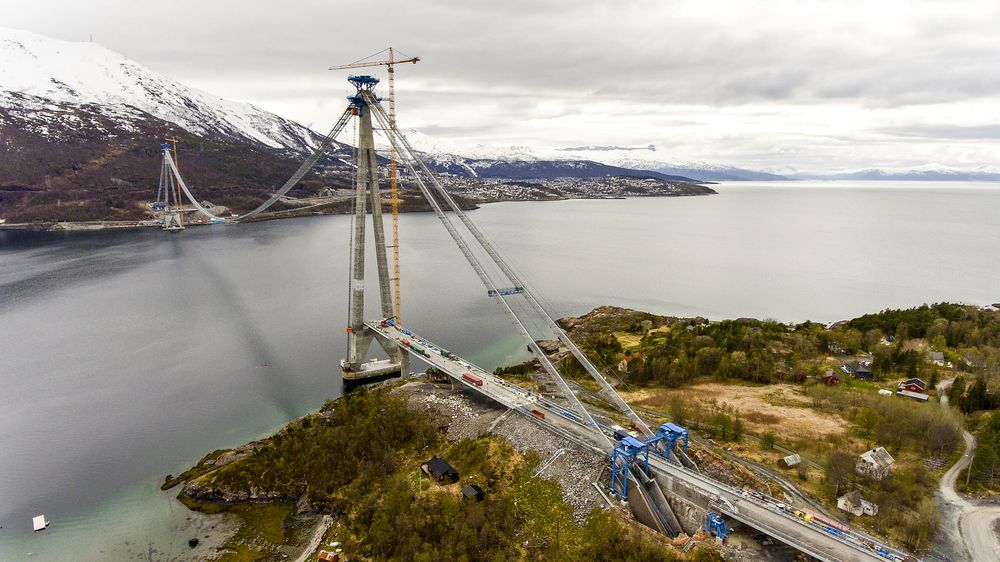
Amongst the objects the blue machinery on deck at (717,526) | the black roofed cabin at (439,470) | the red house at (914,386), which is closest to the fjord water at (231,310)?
the black roofed cabin at (439,470)

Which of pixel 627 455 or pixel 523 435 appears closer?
pixel 627 455

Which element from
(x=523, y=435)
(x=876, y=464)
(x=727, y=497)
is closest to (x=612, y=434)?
(x=523, y=435)

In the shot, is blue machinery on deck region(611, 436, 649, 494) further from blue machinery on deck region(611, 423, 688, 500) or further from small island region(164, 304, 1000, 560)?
small island region(164, 304, 1000, 560)

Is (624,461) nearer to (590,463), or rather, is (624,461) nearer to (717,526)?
(590,463)

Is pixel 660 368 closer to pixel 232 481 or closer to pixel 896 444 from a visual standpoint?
pixel 896 444

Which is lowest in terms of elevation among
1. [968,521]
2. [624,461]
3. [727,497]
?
[968,521]

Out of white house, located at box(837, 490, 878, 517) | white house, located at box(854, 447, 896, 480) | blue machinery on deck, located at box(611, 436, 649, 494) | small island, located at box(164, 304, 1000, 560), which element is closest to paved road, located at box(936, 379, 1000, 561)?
small island, located at box(164, 304, 1000, 560)

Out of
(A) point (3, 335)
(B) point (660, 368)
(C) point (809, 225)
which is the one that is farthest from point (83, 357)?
(C) point (809, 225)
